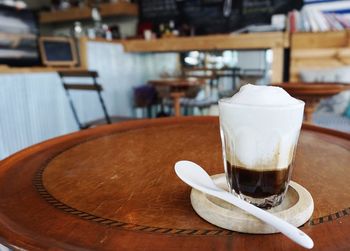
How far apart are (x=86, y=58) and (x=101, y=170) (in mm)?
3355

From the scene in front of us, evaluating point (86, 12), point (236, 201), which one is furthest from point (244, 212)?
point (86, 12)

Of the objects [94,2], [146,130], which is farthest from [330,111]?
[94,2]

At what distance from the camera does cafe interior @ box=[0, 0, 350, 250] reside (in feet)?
1.59

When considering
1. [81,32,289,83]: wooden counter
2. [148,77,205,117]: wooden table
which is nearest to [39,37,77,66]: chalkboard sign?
[81,32,289,83]: wooden counter

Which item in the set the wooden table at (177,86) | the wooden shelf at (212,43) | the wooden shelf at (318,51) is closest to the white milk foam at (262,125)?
the wooden table at (177,86)

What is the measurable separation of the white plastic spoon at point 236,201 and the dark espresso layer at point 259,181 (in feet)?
0.11

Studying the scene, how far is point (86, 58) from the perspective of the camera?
383 cm

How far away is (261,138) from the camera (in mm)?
484

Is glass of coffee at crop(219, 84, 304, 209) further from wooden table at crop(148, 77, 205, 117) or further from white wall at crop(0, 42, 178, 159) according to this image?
wooden table at crop(148, 77, 205, 117)

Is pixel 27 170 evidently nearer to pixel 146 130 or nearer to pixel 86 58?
pixel 146 130

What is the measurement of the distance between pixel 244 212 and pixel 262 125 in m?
0.14

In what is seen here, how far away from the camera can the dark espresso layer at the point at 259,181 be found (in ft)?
1.63

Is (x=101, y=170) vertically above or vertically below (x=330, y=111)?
above

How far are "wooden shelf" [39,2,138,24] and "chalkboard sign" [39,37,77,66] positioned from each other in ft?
5.23
